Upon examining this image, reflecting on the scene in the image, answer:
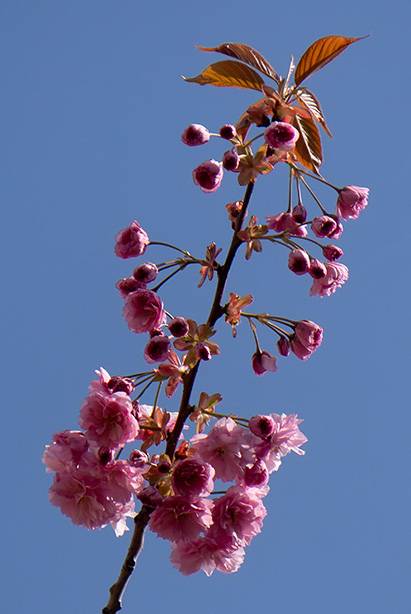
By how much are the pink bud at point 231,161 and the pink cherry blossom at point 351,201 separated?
0.95 feet

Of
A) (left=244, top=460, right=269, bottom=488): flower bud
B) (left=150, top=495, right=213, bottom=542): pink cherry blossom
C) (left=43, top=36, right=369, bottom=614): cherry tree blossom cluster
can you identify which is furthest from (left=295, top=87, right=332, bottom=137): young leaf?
(left=150, top=495, right=213, bottom=542): pink cherry blossom

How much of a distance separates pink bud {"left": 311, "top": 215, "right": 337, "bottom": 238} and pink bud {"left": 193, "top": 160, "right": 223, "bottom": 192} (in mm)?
209

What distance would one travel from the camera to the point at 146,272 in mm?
1726

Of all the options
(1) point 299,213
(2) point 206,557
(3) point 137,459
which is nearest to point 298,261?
(1) point 299,213

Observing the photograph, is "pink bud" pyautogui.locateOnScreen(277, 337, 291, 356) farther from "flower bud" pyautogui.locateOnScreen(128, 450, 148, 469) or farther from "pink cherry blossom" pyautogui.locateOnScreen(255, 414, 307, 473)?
"flower bud" pyautogui.locateOnScreen(128, 450, 148, 469)

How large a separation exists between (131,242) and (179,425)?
1.29 feet

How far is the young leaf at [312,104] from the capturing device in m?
1.75

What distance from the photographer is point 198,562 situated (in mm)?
1724

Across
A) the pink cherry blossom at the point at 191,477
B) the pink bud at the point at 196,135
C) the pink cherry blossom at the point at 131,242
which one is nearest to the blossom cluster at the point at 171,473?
the pink cherry blossom at the point at 191,477

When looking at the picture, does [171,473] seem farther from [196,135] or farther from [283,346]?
[196,135]

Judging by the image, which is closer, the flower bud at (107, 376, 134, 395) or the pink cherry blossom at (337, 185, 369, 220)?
the flower bud at (107, 376, 134, 395)

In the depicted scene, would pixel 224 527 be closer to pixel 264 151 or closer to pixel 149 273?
pixel 149 273

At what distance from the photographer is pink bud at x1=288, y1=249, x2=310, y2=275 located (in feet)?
5.69

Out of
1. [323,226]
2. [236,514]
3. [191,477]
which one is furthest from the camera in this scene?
[323,226]
